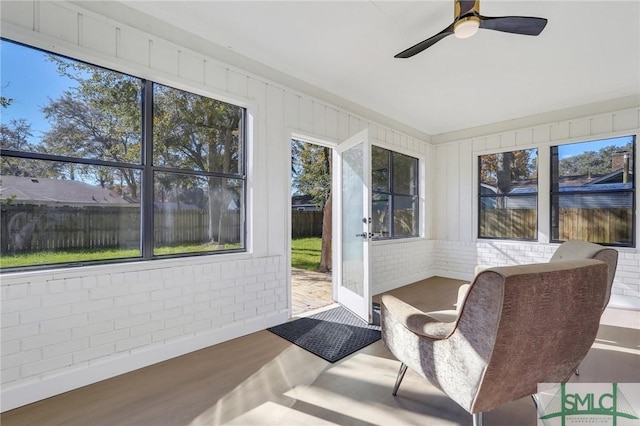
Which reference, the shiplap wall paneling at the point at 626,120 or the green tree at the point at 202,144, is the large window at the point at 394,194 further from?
the shiplap wall paneling at the point at 626,120

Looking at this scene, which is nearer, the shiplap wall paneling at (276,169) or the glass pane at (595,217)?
the shiplap wall paneling at (276,169)

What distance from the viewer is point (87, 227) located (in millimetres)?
2246

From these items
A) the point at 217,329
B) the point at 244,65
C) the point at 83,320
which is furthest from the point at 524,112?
the point at 83,320

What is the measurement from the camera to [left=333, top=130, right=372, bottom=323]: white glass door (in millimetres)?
3369

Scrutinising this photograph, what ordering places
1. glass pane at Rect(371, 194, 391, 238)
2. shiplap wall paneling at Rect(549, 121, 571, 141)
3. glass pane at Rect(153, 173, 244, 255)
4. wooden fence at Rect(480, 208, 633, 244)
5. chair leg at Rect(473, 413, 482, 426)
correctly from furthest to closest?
glass pane at Rect(371, 194, 391, 238)
shiplap wall paneling at Rect(549, 121, 571, 141)
wooden fence at Rect(480, 208, 633, 244)
glass pane at Rect(153, 173, 244, 255)
chair leg at Rect(473, 413, 482, 426)

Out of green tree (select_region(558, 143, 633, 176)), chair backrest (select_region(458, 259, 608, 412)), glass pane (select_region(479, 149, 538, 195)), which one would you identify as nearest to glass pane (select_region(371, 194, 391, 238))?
glass pane (select_region(479, 149, 538, 195))

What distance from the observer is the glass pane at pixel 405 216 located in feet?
16.8

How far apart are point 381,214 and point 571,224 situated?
110 inches

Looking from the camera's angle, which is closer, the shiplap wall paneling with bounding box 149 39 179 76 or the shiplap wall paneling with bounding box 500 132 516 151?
the shiplap wall paneling with bounding box 149 39 179 76

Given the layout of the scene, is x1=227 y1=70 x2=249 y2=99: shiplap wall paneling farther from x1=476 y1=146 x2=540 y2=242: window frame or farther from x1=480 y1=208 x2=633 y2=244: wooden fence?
x1=480 y1=208 x2=633 y2=244: wooden fence

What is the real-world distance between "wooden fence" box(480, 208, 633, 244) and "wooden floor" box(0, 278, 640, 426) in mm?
2104

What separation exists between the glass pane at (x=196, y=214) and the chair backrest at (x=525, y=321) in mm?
2292

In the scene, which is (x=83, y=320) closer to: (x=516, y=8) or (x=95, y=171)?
(x=95, y=171)

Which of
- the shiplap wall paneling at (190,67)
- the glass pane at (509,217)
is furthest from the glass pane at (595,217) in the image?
the shiplap wall paneling at (190,67)
